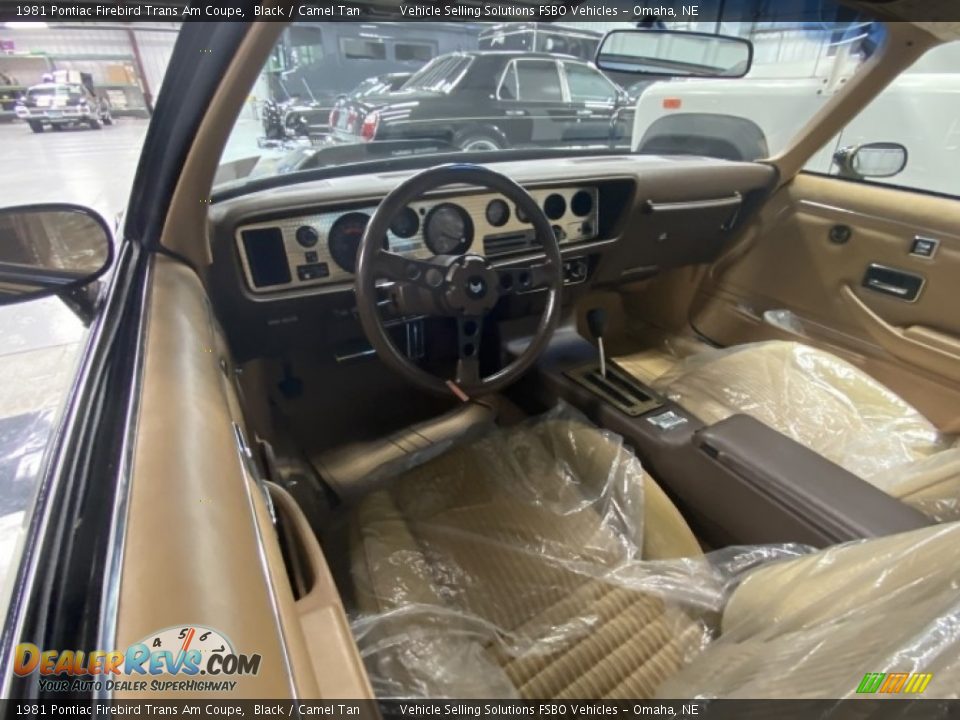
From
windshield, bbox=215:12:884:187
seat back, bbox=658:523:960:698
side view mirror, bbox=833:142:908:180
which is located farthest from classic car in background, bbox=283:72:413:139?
seat back, bbox=658:523:960:698

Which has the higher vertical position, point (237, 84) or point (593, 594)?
point (237, 84)

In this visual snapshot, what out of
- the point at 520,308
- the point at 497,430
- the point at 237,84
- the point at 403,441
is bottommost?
the point at 403,441

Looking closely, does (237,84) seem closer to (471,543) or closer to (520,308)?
(471,543)

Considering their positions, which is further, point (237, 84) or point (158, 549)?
point (237, 84)

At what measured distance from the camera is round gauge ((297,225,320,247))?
141cm

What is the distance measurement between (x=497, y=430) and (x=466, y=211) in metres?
0.64

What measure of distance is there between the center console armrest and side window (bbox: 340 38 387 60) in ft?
9.89

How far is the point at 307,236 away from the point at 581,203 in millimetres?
904

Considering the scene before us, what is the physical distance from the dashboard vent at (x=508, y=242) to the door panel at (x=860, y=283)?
1.01m

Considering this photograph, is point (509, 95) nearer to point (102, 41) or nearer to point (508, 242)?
point (508, 242)

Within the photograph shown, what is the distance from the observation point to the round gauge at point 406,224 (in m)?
1.47

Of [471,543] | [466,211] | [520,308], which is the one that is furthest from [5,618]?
[520,308]

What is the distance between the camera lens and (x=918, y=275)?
1670mm

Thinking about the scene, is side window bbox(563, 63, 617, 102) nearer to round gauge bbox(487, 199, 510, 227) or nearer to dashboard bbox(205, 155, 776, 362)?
dashboard bbox(205, 155, 776, 362)
